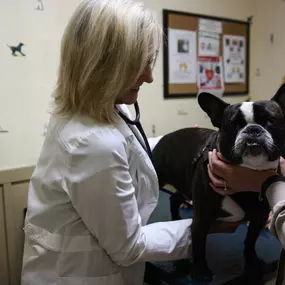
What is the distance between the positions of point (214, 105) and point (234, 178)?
0.18 m

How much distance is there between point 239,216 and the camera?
893mm

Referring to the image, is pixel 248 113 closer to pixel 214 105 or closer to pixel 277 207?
pixel 214 105

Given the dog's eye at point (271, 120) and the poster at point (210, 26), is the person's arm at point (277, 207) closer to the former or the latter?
the dog's eye at point (271, 120)

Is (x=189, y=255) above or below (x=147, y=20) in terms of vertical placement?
below

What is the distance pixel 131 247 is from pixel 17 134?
0.86 metres

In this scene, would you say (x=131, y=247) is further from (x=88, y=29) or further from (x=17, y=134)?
(x=17, y=134)

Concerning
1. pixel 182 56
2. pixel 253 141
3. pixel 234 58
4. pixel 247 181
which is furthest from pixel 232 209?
pixel 234 58

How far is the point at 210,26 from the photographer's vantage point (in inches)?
83.7

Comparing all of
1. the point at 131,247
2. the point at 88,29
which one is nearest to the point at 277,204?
the point at 131,247

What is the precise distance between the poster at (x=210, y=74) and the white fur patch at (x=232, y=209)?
133cm

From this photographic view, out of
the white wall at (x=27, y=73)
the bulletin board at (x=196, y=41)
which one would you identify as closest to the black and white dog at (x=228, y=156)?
the white wall at (x=27, y=73)

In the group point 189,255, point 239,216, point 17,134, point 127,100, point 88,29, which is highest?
point 88,29

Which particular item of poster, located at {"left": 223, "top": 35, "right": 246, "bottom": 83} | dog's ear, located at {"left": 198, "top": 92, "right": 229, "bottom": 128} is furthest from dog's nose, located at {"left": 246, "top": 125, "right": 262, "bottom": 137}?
poster, located at {"left": 223, "top": 35, "right": 246, "bottom": 83}

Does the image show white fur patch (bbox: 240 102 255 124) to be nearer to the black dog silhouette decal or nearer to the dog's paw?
the dog's paw
